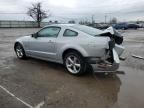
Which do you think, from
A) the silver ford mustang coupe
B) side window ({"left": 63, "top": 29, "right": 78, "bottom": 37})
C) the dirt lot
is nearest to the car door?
the silver ford mustang coupe

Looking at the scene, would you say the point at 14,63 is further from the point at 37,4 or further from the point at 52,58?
the point at 37,4

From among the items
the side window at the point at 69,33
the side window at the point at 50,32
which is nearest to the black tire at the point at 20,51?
the side window at the point at 50,32

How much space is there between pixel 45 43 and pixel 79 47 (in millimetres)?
1581

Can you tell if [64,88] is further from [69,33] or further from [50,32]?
[50,32]

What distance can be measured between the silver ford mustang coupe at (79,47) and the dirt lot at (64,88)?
39cm

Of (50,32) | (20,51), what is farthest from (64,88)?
(20,51)

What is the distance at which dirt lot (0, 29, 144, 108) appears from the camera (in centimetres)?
415

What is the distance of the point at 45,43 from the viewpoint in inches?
273

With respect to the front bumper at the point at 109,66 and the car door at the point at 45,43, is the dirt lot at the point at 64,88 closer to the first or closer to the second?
the front bumper at the point at 109,66

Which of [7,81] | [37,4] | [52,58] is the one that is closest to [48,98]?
[7,81]

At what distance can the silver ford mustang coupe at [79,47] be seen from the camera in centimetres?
564

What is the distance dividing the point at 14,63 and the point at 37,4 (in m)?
58.5

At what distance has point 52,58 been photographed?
267 inches

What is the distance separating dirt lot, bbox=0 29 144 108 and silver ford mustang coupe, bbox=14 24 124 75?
0.39 m
